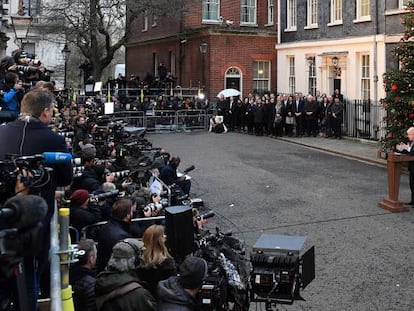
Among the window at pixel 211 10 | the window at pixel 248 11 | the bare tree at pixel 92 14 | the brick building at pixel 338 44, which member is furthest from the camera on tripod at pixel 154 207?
Answer: the window at pixel 248 11

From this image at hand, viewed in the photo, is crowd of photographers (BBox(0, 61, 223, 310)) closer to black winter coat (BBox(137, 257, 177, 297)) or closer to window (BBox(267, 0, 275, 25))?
black winter coat (BBox(137, 257, 177, 297))

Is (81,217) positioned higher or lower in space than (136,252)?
higher

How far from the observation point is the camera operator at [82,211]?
21.9 ft

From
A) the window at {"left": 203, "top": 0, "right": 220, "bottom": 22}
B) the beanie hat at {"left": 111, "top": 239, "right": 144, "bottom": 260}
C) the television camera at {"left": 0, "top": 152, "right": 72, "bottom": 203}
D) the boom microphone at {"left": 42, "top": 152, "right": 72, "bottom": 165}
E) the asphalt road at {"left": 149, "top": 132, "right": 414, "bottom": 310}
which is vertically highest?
the window at {"left": 203, "top": 0, "right": 220, "bottom": 22}

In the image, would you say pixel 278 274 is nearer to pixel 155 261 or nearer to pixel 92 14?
pixel 155 261

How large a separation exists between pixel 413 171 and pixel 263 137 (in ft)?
45.9

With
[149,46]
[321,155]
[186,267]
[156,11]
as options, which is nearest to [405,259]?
[186,267]

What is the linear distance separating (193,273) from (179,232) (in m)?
0.84

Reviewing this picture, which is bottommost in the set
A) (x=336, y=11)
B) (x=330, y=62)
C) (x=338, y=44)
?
(x=330, y=62)

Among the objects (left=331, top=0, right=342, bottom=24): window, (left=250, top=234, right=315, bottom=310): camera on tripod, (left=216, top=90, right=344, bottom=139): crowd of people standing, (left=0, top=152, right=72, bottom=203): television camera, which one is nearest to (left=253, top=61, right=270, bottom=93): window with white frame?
(left=331, top=0, right=342, bottom=24): window

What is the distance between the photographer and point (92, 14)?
108 ft


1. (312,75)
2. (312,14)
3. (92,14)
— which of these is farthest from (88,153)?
(92,14)

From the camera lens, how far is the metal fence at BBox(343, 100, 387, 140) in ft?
79.0

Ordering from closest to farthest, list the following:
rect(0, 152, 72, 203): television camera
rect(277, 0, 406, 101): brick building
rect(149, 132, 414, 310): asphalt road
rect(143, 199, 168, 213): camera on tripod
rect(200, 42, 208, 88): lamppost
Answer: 1. rect(0, 152, 72, 203): television camera
2. rect(143, 199, 168, 213): camera on tripod
3. rect(149, 132, 414, 310): asphalt road
4. rect(277, 0, 406, 101): brick building
5. rect(200, 42, 208, 88): lamppost
